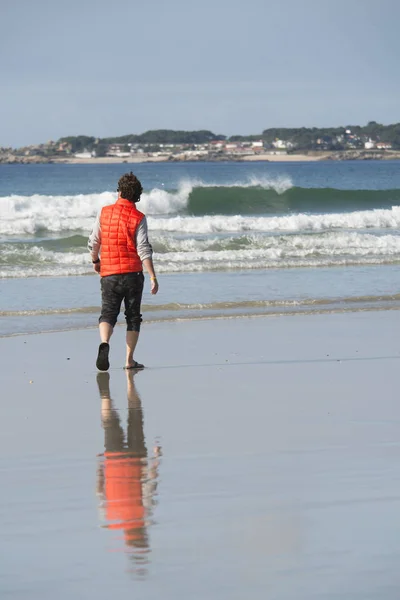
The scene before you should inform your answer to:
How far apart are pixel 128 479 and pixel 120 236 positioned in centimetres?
329

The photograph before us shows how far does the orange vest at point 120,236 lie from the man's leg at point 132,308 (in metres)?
0.08

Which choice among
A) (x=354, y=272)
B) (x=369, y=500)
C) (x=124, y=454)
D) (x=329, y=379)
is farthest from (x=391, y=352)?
(x=354, y=272)

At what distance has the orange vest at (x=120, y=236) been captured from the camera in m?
8.28

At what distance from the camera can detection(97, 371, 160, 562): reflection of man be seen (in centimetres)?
448

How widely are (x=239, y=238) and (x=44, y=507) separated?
57.6ft

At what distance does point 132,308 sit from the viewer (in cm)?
848

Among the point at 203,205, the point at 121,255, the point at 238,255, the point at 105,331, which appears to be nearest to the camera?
the point at 121,255

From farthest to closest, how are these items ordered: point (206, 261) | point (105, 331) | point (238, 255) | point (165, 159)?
point (165, 159)
point (238, 255)
point (206, 261)
point (105, 331)

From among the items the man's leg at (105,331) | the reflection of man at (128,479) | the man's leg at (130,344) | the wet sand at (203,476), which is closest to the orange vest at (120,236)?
the man's leg at (105,331)

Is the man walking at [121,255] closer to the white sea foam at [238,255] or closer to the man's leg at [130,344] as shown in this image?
the man's leg at [130,344]

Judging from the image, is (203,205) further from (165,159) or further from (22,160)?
(165,159)

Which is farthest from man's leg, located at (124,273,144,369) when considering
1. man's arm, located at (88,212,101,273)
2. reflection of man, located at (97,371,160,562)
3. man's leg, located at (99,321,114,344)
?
reflection of man, located at (97,371,160,562)

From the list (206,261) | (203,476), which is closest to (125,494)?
(203,476)

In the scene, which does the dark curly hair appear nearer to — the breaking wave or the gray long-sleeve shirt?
the gray long-sleeve shirt
